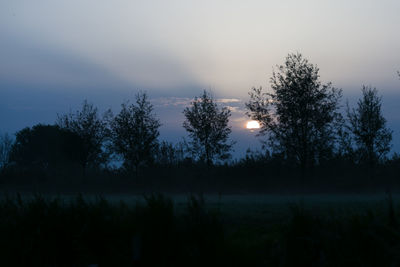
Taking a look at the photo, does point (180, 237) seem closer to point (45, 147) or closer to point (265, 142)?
point (265, 142)

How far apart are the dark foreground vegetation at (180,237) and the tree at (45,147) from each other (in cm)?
3510

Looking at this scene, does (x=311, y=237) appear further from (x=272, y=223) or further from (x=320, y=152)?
(x=320, y=152)

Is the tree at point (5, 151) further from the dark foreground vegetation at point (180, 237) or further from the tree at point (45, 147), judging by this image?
the dark foreground vegetation at point (180, 237)

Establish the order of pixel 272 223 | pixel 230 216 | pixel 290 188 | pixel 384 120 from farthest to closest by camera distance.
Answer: pixel 384 120 → pixel 290 188 → pixel 230 216 → pixel 272 223

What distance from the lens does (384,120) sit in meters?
35.0

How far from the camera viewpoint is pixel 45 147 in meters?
55.0

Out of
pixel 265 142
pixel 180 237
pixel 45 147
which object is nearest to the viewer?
pixel 180 237

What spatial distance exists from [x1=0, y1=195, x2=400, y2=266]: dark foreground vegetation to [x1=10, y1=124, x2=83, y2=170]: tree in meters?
35.1

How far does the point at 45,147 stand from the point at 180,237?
49985 millimetres

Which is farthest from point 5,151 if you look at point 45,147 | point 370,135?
point 370,135

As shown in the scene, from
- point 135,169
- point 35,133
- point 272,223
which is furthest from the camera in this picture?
point 35,133

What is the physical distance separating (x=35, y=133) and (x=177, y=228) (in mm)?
56331

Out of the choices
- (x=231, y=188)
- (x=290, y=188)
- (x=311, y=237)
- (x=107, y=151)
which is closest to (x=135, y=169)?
(x=107, y=151)

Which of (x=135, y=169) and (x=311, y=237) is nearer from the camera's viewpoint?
(x=311, y=237)
